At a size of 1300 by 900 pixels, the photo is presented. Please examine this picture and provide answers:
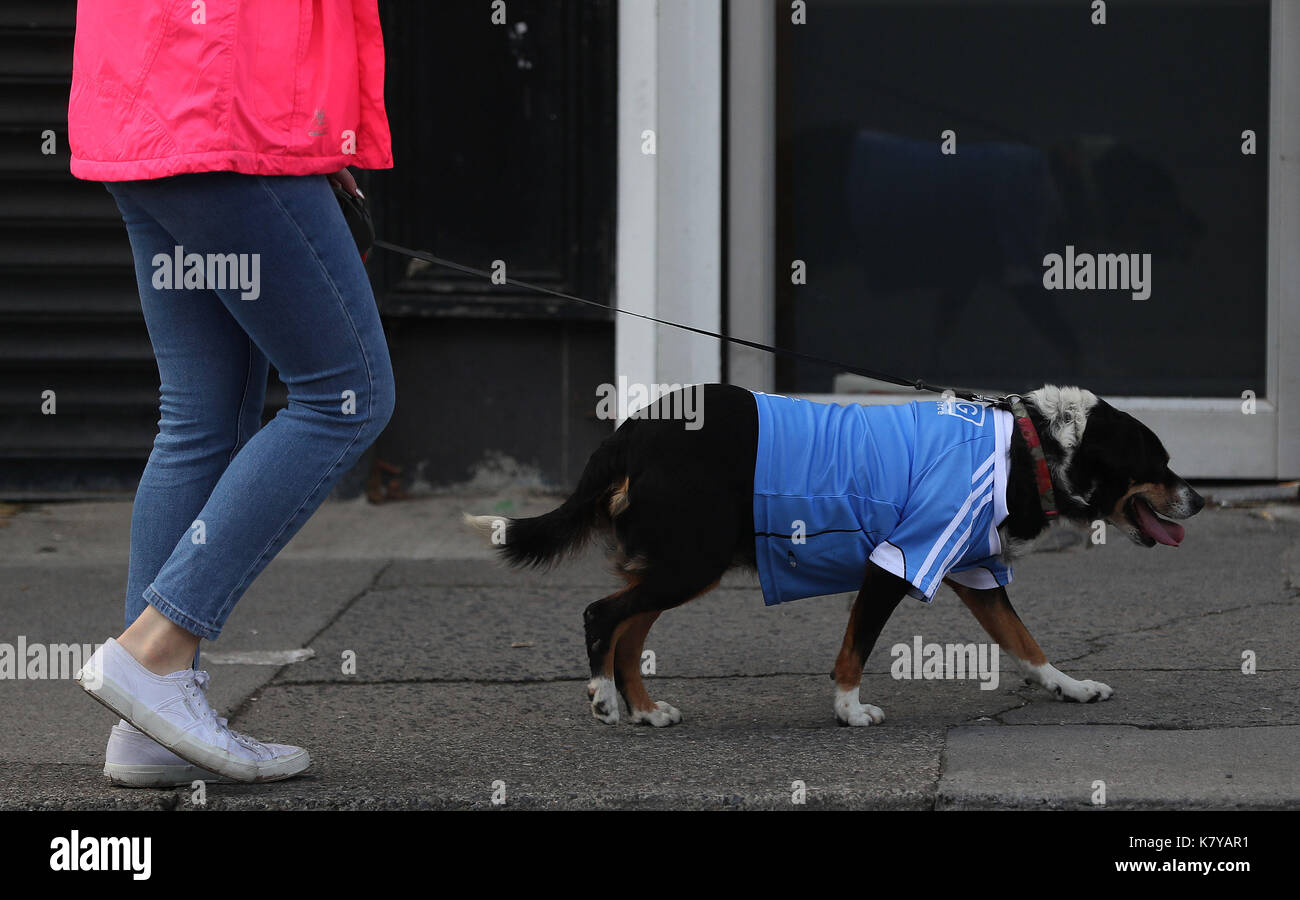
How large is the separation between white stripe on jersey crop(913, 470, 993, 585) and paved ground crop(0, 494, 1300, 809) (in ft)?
1.28

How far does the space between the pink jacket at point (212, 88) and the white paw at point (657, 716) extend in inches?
59.8

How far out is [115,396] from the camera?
6.44m

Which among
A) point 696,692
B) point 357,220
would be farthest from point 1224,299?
point 357,220

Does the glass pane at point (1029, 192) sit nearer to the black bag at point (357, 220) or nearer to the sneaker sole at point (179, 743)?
the black bag at point (357, 220)

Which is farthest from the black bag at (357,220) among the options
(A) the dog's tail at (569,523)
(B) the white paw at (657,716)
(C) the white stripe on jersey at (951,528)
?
(C) the white stripe on jersey at (951,528)

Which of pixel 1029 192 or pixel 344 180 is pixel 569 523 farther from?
pixel 1029 192

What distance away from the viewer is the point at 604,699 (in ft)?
12.1

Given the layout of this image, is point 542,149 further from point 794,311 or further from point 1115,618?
point 1115,618

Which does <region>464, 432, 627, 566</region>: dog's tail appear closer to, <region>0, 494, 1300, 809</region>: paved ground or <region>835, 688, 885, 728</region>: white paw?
<region>0, 494, 1300, 809</region>: paved ground

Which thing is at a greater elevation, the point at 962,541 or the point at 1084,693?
the point at 962,541

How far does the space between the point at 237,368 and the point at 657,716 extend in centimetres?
132

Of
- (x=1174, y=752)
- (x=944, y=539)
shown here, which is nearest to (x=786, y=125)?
(x=944, y=539)

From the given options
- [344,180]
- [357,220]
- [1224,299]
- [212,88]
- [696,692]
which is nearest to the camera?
[212,88]

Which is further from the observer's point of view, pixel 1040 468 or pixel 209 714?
pixel 1040 468
